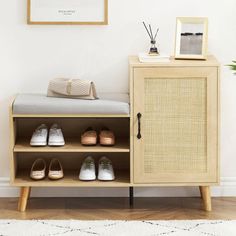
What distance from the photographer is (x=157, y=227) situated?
360 cm

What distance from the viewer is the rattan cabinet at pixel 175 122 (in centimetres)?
374

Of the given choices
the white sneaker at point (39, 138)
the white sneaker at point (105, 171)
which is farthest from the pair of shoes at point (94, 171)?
the white sneaker at point (39, 138)

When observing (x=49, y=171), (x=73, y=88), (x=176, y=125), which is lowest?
(x=49, y=171)

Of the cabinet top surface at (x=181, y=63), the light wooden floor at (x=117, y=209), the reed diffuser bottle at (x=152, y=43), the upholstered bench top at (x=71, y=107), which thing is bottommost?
the light wooden floor at (x=117, y=209)

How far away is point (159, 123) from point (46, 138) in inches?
25.5

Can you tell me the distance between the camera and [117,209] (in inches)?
155

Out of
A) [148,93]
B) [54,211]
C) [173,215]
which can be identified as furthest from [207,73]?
[54,211]

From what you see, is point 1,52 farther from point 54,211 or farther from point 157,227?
point 157,227

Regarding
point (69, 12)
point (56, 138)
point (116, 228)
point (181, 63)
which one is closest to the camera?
point (116, 228)

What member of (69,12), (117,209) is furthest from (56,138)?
(69,12)

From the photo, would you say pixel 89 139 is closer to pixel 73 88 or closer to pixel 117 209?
pixel 73 88

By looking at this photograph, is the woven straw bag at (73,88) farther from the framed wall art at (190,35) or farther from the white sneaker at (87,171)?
the framed wall art at (190,35)

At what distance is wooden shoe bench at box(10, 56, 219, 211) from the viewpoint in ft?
12.3

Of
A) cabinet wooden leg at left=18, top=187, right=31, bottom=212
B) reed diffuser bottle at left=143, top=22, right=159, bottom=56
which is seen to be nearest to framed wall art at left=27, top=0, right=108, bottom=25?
reed diffuser bottle at left=143, top=22, right=159, bottom=56
